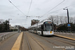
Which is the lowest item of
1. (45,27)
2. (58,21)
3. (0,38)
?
(0,38)

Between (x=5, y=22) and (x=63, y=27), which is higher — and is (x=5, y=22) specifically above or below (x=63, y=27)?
above

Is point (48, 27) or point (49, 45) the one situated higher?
point (48, 27)

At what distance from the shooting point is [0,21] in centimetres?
8388

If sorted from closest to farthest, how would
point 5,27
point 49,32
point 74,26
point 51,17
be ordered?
point 49,32
point 74,26
point 51,17
point 5,27

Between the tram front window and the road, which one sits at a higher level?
the tram front window

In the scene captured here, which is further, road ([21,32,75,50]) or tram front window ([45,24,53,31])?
tram front window ([45,24,53,31])

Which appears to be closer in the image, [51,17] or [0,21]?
[51,17]

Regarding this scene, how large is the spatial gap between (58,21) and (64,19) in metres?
4.97

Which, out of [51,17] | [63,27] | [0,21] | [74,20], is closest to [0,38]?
[63,27]

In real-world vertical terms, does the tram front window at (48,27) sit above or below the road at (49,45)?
above

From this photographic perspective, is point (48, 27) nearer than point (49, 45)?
No

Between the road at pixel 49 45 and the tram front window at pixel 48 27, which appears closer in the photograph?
the road at pixel 49 45

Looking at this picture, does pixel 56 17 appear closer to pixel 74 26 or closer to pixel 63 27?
pixel 63 27

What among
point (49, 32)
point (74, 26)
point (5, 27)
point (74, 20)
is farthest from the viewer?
point (5, 27)
